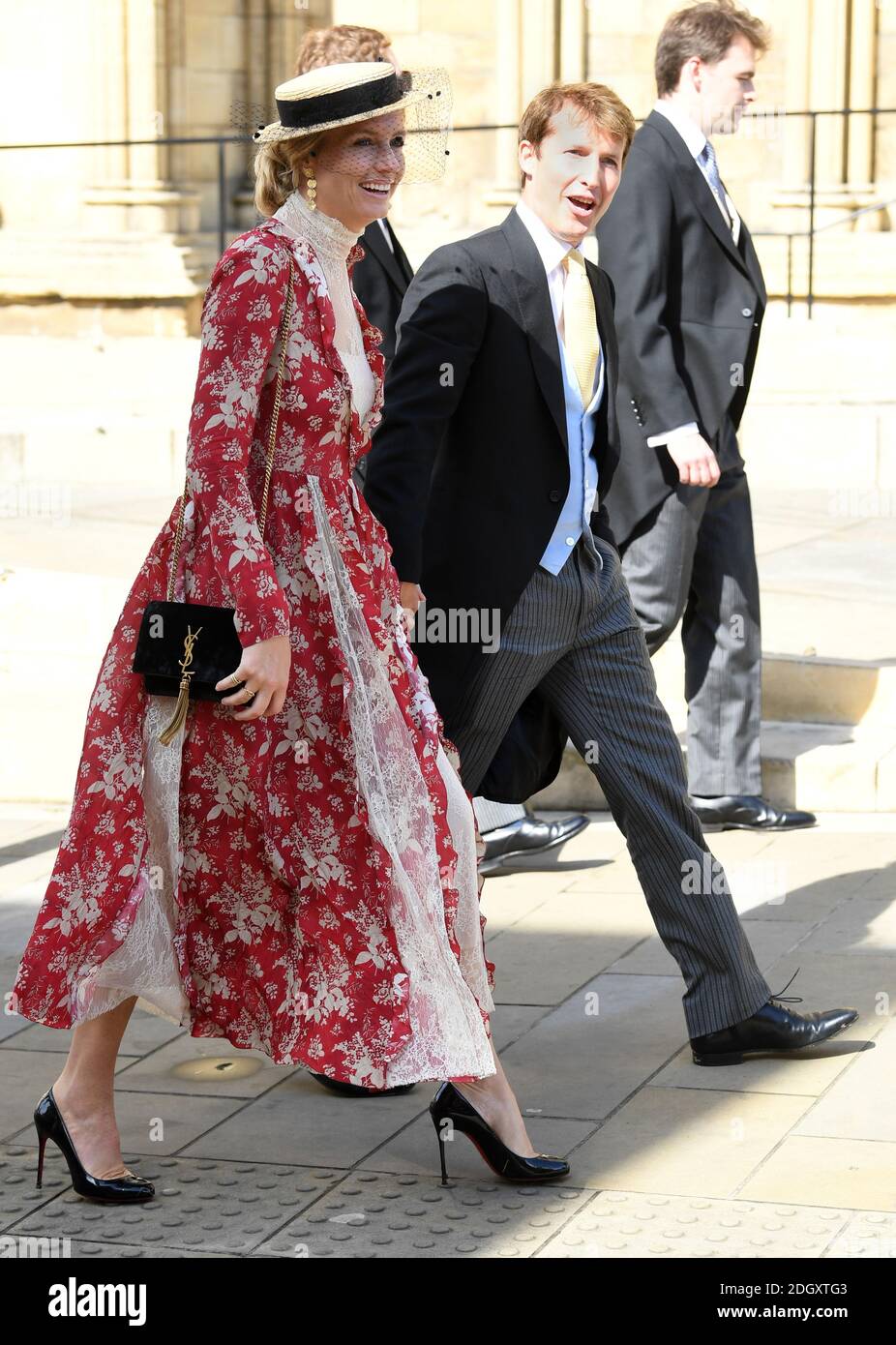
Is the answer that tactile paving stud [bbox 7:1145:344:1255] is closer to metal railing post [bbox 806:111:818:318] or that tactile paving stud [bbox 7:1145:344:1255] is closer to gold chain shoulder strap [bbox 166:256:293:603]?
gold chain shoulder strap [bbox 166:256:293:603]

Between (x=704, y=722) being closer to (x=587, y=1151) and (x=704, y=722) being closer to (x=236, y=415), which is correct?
(x=587, y=1151)

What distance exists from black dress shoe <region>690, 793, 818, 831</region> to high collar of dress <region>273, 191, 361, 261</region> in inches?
118

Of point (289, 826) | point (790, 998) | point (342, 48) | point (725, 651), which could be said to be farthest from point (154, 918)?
point (725, 651)

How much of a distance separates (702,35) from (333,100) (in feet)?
8.43

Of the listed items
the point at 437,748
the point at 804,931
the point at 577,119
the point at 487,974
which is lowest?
the point at 804,931

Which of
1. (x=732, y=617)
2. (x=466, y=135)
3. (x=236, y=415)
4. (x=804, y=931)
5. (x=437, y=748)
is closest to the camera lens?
(x=236, y=415)

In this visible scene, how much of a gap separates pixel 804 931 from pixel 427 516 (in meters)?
1.73

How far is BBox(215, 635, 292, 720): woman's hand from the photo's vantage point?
3.67 m

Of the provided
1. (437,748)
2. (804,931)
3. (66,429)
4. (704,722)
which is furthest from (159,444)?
(437,748)

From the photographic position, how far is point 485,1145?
3.98m

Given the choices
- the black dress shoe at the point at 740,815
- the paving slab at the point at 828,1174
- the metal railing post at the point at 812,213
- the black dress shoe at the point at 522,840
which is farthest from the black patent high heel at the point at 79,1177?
the metal railing post at the point at 812,213

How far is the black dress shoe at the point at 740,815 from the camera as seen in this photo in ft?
21.4

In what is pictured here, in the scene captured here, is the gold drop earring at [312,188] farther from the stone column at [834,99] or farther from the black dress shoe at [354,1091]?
the stone column at [834,99]
